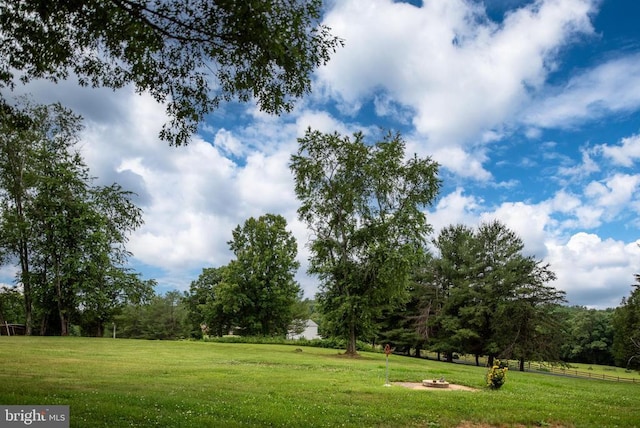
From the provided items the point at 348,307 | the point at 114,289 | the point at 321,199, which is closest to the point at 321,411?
the point at 348,307

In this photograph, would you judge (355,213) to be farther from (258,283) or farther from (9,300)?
(9,300)

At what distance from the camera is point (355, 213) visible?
34.3 meters

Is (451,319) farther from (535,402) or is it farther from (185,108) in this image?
(185,108)

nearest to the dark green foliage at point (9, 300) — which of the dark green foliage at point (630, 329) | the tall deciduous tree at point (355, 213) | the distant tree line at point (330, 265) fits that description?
the distant tree line at point (330, 265)

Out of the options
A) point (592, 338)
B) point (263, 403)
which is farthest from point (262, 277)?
point (592, 338)

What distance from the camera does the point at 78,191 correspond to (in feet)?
138

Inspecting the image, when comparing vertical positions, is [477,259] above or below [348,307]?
above

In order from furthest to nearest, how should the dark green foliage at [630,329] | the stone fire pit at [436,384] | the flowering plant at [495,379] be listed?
the dark green foliage at [630,329], the flowering plant at [495,379], the stone fire pit at [436,384]

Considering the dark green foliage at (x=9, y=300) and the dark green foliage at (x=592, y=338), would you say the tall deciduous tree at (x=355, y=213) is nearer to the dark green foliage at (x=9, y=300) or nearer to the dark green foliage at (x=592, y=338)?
the dark green foliage at (x=9, y=300)

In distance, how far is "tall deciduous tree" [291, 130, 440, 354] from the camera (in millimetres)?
32844

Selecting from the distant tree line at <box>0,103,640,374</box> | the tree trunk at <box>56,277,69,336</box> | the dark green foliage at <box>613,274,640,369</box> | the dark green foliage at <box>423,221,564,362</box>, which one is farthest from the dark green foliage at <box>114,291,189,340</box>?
the dark green foliage at <box>613,274,640,369</box>

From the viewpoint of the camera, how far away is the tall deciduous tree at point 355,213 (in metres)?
32.8

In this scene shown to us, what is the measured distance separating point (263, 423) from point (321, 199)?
86.8 feet

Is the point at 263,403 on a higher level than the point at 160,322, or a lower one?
higher
